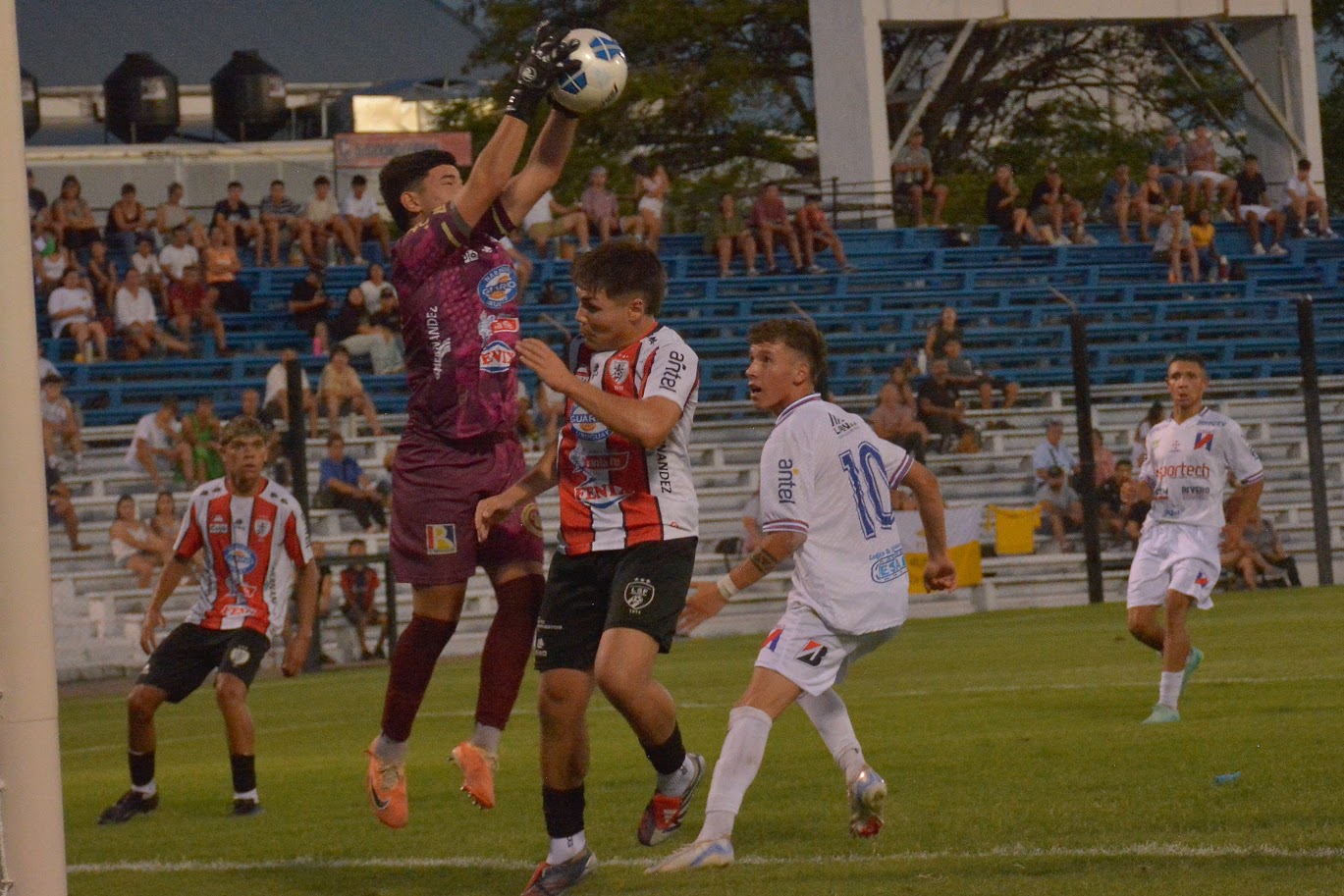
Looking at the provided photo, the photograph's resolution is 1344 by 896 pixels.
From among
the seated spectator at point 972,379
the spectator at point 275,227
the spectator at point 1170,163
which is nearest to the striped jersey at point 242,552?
the seated spectator at point 972,379

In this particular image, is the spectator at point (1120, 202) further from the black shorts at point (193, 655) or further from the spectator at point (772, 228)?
the black shorts at point (193, 655)

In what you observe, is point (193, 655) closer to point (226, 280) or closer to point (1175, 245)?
point (226, 280)

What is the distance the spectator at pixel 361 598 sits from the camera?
17031 mm

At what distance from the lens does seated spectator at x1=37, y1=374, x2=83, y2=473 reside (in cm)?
1933

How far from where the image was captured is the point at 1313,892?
5090mm

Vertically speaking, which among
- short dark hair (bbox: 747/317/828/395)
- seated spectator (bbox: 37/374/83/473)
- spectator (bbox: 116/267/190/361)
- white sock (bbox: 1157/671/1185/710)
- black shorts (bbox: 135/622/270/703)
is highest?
spectator (bbox: 116/267/190/361)

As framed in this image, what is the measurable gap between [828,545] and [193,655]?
12.5 feet

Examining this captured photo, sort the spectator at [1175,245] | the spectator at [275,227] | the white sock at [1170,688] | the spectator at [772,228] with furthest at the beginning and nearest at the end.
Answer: the spectator at [1175,245]
the spectator at [772,228]
the spectator at [275,227]
the white sock at [1170,688]

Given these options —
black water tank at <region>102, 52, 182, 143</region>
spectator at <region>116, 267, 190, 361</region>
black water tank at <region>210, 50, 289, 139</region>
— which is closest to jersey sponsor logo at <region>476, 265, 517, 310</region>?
spectator at <region>116, 267, 190, 361</region>

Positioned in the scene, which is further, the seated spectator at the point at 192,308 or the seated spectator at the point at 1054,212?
the seated spectator at the point at 1054,212

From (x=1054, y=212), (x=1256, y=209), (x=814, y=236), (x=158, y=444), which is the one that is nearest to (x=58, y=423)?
(x=158, y=444)

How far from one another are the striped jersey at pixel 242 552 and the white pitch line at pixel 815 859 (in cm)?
188

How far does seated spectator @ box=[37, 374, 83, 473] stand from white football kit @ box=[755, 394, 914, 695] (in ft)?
47.0

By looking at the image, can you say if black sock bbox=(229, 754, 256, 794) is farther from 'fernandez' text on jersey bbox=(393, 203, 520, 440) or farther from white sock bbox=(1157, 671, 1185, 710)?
white sock bbox=(1157, 671, 1185, 710)
